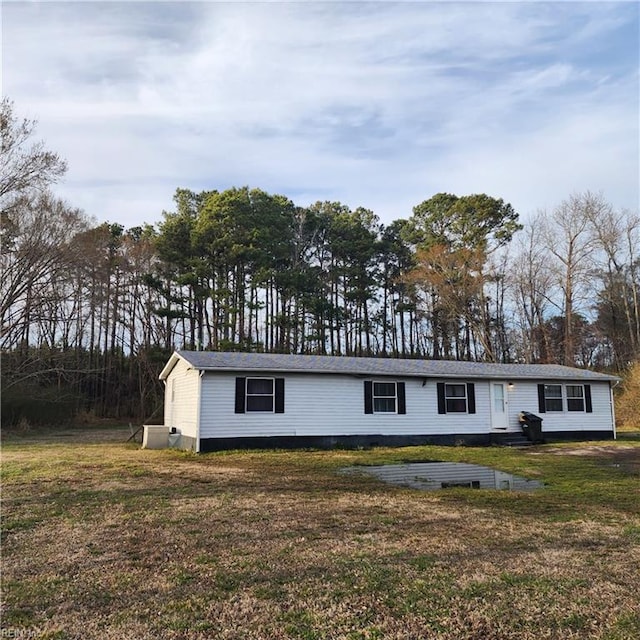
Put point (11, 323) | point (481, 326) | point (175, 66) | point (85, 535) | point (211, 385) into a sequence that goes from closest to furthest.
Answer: point (85, 535), point (175, 66), point (211, 385), point (11, 323), point (481, 326)

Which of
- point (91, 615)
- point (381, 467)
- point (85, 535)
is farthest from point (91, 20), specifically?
point (381, 467)

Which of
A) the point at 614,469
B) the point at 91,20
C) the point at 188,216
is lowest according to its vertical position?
the point at 614,469

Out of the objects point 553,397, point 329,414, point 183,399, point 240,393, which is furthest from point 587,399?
point 183,399

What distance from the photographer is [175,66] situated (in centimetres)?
865

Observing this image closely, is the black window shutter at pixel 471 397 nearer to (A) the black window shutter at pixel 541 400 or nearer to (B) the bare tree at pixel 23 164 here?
(A) the black window shutter at pixel 541 400

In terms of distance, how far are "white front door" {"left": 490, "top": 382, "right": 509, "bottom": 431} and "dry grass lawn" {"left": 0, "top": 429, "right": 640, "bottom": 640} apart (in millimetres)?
7398

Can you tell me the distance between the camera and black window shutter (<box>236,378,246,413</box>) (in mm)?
13469

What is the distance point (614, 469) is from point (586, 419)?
745 cm

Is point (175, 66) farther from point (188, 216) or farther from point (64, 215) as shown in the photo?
point (188, 216)

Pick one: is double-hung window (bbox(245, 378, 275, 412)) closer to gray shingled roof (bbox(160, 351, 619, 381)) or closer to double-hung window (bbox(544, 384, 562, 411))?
gray shingled roof (bbox(160, 351, 619, 381))

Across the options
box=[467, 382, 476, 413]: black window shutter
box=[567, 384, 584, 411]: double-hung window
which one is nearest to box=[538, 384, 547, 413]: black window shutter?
box=[567, 384, 584, 411]: double-hung window

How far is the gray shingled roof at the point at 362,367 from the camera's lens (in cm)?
1383

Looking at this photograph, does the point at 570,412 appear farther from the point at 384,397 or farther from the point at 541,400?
the point at 384,397

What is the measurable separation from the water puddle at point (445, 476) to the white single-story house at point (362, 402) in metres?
3.64
